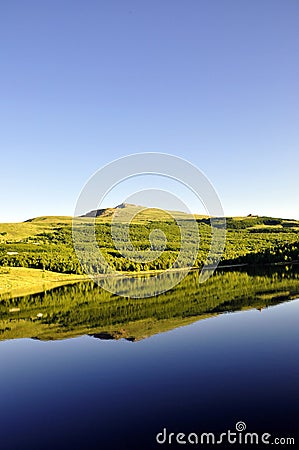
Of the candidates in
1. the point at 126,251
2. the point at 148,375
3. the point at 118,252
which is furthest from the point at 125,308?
the point at 126,251

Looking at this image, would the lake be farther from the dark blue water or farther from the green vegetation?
the green vegetation

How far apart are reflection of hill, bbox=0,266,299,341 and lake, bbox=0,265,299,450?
1.07ft

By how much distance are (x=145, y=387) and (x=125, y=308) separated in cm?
3173

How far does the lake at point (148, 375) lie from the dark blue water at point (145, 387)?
0.25 ft

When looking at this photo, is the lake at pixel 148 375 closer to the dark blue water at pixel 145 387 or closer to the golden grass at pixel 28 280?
the dark blue water at pixel 145 387

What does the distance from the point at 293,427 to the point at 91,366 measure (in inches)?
686

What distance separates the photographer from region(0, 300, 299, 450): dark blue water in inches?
801

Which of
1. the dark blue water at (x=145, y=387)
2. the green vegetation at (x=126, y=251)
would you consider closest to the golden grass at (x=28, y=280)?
the green vegetation at (x=126, y=251)

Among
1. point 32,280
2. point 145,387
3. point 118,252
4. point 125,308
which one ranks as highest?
point 118,252

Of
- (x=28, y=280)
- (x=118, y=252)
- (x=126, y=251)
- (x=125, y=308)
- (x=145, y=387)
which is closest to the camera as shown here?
(x=145, y=387)

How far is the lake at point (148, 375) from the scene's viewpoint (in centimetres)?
2034

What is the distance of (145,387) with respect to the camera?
26328mm

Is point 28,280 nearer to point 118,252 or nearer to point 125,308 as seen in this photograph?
point 125,308

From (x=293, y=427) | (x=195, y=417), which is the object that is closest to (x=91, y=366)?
(x=195, y=417)
